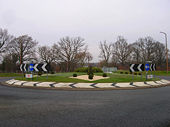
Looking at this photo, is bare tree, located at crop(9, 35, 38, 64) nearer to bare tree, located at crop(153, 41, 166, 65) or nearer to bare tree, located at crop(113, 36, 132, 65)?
bare tree, located at crop(113, 36, 132, 65)

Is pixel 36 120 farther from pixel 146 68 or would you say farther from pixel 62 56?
pixel 62 56

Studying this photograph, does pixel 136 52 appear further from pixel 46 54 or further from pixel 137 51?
pixel 46 54

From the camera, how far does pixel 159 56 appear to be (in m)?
63.9

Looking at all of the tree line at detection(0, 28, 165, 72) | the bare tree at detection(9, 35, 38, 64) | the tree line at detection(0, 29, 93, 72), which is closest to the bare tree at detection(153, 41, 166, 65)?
the tree line at detection(0, 28, 165, 72)

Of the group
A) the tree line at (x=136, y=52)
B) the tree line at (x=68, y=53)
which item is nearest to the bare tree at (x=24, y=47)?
the tree line at (x=68, y=53)

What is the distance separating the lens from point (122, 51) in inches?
2493

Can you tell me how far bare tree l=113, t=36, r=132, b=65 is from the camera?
62312 mm

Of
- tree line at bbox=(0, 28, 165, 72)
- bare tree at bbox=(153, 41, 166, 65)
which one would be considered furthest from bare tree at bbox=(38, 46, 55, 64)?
bare tree at bbox=(153, 41, 166, 65)

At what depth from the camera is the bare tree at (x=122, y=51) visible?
2453 inches

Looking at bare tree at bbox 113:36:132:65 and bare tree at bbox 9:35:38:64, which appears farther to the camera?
bare tree at bbox 113:36:132:65

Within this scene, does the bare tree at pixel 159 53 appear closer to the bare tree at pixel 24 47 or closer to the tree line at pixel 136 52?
the tree line at pixel 136 52

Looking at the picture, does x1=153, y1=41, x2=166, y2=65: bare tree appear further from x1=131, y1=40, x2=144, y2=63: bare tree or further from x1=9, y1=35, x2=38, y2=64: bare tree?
x1=9, y1=35, x2=38, y2=64: bare tree

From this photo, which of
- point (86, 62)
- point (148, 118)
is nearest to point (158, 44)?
point (86, 62)

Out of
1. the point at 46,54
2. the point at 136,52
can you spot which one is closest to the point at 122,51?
the point at 136,52
